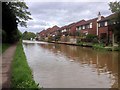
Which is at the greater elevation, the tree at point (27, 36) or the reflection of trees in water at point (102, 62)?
the tree at point (27, 36)

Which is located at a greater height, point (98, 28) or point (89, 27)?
point (89, 27)

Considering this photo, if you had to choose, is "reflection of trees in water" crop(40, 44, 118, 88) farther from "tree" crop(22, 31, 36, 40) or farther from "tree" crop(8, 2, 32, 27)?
"tree" crop(22, 31, 36, 40)

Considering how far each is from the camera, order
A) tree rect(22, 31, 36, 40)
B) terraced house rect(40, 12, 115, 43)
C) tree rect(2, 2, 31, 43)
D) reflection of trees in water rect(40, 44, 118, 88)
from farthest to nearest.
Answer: tree rect(22, 31, 36, 40) → terraced house rect(40, 12, 115, 43) → tree rect(2, 2, 31, 43) → reflection of trees in water rect(40, 44, 118, 88)

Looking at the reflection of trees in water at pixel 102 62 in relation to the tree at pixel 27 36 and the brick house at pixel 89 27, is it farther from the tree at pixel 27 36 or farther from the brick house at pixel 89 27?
the tree at pixel 27 36

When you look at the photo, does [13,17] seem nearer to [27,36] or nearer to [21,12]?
[21,12]

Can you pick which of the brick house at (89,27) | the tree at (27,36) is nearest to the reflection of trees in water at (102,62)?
the brick house at (89,27)

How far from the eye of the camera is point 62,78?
14.6m

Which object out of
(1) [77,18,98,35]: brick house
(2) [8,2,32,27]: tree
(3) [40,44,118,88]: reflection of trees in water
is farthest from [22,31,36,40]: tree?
(3) [40,44,118,88]: reflection of trees in water

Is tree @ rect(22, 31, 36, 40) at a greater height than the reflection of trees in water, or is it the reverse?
tree @ rect(22, 31, 36, 40)

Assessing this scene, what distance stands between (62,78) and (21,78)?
4.23 meters

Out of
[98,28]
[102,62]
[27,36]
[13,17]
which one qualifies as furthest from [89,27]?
[27,36]

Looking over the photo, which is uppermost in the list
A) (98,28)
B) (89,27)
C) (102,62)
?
(89,27)

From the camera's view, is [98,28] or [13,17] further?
[98,28]

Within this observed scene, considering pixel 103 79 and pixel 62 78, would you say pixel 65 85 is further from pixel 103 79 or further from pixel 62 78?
pixel 103 79
